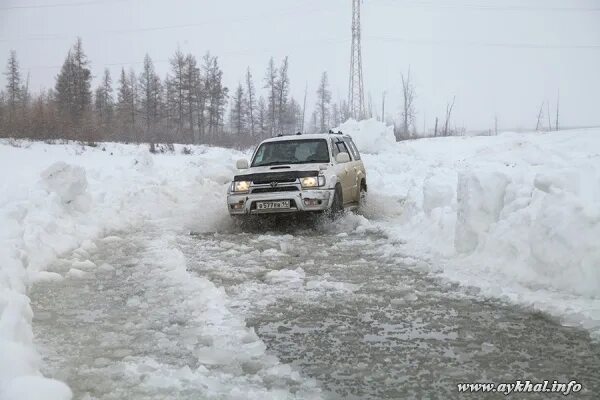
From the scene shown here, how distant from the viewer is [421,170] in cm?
1912

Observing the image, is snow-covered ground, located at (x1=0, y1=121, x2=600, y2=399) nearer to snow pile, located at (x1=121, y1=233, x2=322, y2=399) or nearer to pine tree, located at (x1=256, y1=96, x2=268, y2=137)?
snow pile, located at (x1=121, y1=233, x2=322, y2=399)

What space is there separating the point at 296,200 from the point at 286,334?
5.24m

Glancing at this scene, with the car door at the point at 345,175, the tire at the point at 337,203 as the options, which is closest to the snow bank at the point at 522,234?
the tire at the point at 337,203

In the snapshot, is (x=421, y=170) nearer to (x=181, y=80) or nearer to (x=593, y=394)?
(x=593, y=394)

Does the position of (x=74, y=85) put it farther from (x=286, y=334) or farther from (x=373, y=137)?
(x=286, y=334)

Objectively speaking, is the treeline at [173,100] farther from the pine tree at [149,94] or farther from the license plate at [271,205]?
the license plate at [271,205]

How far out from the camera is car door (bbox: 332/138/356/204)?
10.5 m

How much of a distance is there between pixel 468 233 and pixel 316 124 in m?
117

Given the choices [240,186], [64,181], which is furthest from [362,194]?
[64,181]

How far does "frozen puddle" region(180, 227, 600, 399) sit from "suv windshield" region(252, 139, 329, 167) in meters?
3.52

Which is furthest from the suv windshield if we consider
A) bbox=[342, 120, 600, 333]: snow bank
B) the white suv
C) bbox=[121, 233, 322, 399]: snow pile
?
bbox=[121, 233, 322, 399]: snow pile

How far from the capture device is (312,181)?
A: 9.65 m

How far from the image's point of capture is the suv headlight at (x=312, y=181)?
9625 mm

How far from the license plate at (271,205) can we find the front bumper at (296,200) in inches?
2.0
